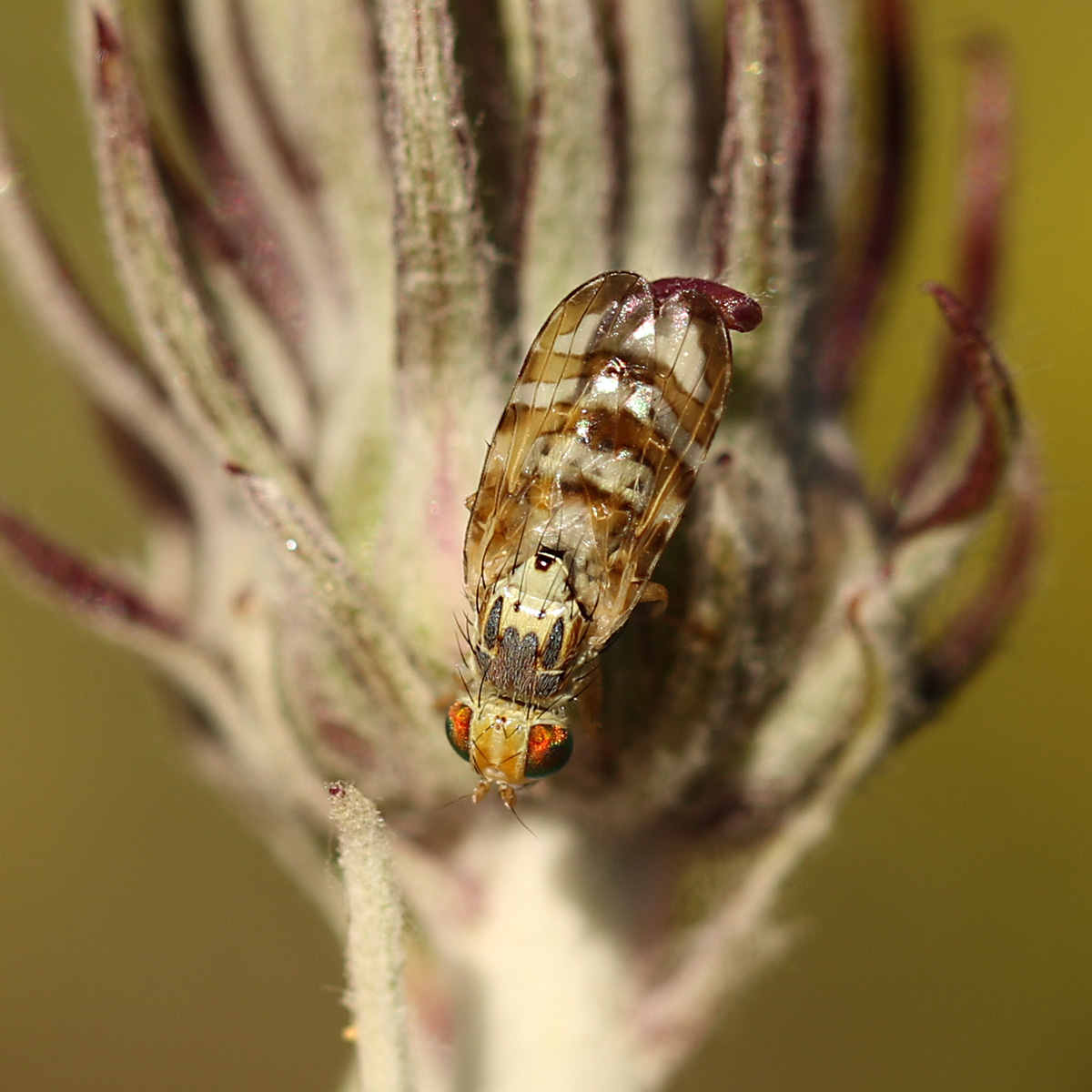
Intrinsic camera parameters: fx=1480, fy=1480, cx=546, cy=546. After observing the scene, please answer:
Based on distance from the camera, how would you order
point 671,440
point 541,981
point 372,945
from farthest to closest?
1. point 541,981
2. point 671,440
3. point 372,945

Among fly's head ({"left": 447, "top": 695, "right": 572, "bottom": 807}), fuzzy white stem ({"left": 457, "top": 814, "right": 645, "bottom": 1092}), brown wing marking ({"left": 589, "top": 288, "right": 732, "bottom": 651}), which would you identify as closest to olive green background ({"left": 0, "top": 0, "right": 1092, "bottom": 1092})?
fuzzy white stem ({"left": 457, "top": 814, "right": 645, "bottom": 1092})

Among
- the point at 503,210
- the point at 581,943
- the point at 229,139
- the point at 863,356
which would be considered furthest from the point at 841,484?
the point at 229,139

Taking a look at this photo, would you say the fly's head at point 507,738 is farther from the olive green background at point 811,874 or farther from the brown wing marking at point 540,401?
the olive green background at point 811,874

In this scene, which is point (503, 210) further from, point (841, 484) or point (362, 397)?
point (841, 484)

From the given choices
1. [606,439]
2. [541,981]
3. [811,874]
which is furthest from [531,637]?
[811,874]

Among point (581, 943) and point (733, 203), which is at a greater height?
point (733, 203)

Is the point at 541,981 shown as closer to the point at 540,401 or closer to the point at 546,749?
the point at 546,749

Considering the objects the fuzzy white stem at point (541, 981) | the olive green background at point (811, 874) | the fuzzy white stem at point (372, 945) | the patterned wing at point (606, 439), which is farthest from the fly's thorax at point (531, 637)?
the olive green background at point (811, 874)
